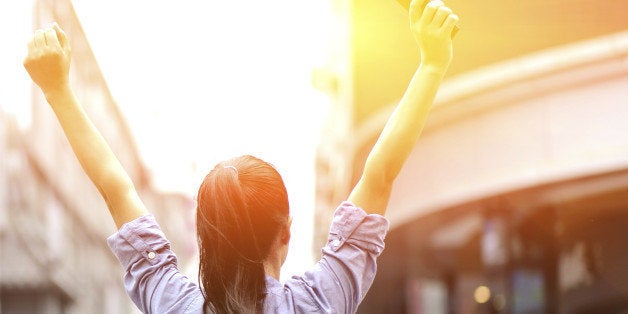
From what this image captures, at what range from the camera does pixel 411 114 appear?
2.47m

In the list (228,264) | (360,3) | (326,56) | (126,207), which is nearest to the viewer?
(228,264)

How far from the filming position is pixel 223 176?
2350 mm

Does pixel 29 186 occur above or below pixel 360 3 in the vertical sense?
below

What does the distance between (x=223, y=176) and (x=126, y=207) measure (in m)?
0.30

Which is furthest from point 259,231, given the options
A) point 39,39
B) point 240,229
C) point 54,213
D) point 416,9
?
point 54,213

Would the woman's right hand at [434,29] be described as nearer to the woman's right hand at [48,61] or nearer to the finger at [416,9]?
the finger at [416,9]

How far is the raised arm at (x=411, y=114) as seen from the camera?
243 centimetres

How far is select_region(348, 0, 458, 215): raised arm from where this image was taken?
2430 mm

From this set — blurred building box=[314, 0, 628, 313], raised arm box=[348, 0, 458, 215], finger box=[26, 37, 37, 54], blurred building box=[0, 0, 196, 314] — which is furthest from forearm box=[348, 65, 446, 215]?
blurred building box=[0, 0, 196, 314]

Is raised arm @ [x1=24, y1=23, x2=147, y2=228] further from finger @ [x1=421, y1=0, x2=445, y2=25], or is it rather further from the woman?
finger @ [x1=421, y1=0, x2=445, y2=25]

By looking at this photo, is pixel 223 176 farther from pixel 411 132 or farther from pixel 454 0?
pixel 454 0

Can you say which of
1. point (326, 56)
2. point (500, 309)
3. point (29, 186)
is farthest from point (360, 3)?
point (29, 186)

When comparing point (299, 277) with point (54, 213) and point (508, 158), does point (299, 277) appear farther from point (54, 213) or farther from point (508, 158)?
point (54, 213)

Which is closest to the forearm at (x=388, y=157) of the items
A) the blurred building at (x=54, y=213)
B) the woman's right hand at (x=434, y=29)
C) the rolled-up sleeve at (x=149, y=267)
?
the woman's right hand at (x=434, y=29)
